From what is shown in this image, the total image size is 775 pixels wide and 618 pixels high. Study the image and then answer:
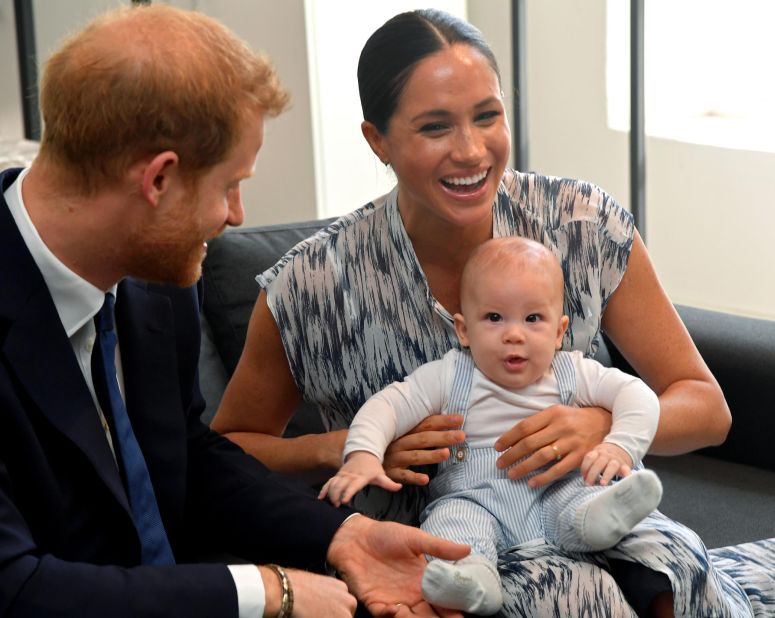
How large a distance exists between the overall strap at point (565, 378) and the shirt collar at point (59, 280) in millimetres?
768

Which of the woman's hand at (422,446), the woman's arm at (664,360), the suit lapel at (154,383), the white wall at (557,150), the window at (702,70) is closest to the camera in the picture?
the suit lapel at (154,383)

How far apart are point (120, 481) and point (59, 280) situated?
297 mm

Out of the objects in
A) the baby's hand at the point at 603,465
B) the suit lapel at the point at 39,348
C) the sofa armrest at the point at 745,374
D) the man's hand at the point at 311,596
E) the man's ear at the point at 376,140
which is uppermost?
the man's ear at the point at 376,140

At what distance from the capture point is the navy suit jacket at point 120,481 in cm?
161

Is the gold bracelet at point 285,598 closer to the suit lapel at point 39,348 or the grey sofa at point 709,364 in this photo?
the suit lapel at point 39,348

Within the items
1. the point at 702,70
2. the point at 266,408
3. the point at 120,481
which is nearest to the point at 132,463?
the point at 120,481

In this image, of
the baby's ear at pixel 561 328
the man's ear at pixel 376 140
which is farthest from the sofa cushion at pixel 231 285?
the baby's ear at pixel 561 328

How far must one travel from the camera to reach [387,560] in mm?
1920

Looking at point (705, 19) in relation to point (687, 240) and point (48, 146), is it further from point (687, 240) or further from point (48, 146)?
point (48, 146)

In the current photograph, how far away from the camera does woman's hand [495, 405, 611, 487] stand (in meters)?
1.97

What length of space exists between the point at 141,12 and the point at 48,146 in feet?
0.71

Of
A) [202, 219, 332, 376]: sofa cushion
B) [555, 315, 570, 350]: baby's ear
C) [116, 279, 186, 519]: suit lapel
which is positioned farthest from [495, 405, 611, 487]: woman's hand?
[202, 219, 332, 376]: sofa cushion

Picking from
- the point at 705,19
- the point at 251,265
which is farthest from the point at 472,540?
the point at 705,19

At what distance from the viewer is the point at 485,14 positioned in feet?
16.1
